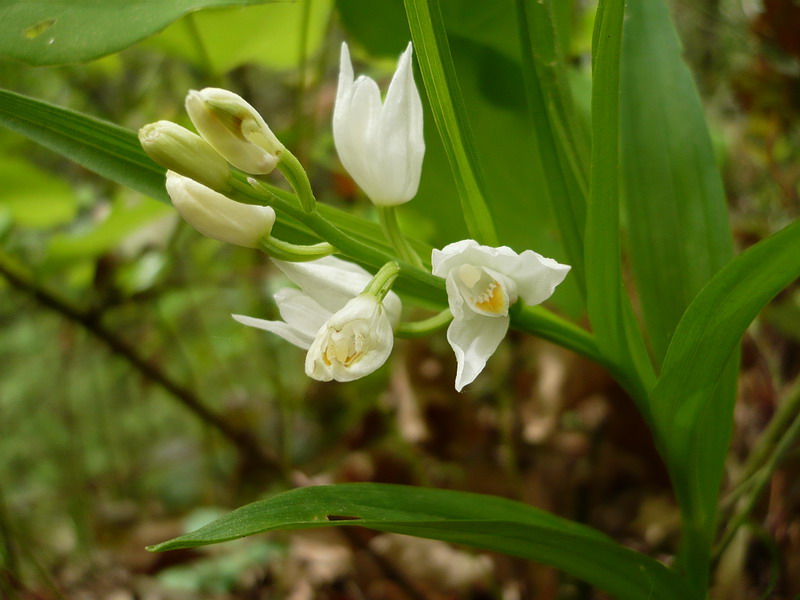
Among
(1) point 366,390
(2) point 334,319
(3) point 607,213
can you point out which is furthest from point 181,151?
(1) point 366,390

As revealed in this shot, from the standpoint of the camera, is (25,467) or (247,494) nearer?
(247,494)

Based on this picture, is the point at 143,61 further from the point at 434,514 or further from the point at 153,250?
the point at 434,514

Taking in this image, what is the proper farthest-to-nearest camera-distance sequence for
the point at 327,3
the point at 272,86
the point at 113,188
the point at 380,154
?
1. the point at 272,86
2. the point at 113,188
3. the point at 327,3
4. the point at 380,154

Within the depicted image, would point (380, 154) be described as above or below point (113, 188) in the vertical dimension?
above

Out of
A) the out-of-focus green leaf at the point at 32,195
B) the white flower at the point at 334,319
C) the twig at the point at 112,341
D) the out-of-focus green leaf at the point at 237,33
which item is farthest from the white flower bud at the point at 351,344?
the out-of-focus green leaf at the point at 32,195

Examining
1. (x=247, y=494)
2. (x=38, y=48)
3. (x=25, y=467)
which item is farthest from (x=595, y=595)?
(x=25, y=467)

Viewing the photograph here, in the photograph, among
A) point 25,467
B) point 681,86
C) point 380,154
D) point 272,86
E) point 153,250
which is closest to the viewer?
point 380,154

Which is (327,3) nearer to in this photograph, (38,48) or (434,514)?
(38,48)

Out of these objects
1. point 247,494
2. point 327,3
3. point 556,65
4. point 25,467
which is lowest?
point 25,467
